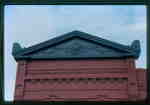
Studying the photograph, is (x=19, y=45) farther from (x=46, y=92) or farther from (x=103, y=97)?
(x=103, y=97)

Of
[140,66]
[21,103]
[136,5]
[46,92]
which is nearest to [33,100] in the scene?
[21,103]

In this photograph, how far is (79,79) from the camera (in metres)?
2.52

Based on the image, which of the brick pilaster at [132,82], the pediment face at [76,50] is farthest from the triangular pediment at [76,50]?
the brick pilaster at [132,82]

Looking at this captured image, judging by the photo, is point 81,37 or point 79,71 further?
point 79,71

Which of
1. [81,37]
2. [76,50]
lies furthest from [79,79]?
[81,37]

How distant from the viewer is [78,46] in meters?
2.47

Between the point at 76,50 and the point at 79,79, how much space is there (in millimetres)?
226

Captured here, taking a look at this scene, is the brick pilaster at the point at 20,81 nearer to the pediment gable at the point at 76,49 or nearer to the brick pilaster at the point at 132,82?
the pediment gable at the point at 76,49

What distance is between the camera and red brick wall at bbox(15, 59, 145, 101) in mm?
2396

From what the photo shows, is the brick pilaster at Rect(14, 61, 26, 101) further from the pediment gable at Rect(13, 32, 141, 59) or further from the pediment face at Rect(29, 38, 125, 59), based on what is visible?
the pediment face at Rect(29, 38, 125, 59)

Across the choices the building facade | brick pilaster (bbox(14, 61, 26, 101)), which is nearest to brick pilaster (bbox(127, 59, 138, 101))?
the building facade

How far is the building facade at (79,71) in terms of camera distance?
2.35 metres

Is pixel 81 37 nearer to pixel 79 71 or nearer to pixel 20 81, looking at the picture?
pixel 79 71

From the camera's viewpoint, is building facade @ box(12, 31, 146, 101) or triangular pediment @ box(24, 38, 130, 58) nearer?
building facade @ box(12, 31, 146, 101)
